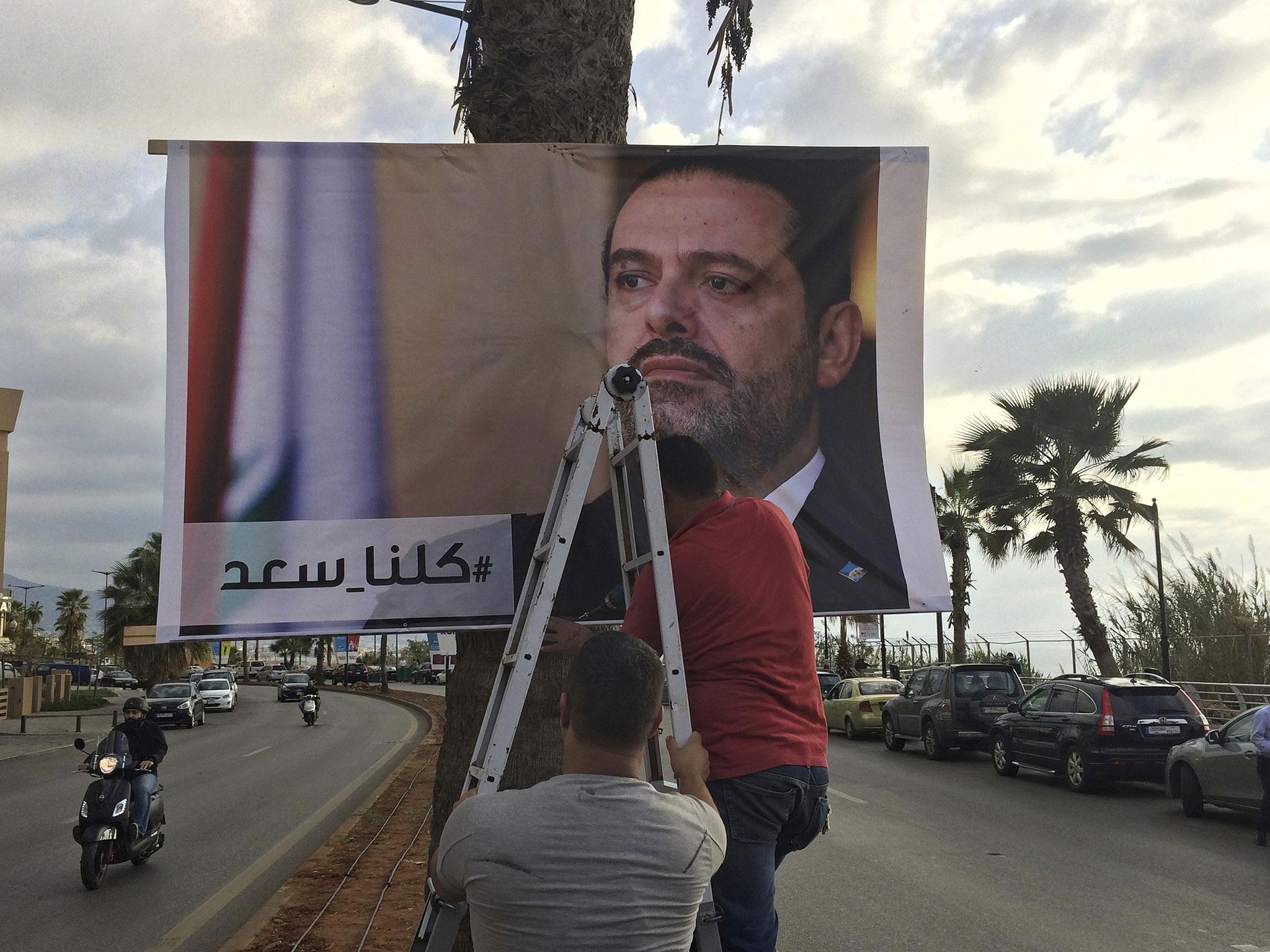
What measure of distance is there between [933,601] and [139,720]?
339 inches

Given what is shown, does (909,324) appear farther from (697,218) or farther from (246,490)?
(246,490)

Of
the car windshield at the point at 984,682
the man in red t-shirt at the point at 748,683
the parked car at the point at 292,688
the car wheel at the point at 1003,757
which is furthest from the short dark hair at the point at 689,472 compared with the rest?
the parked car at the point at 292,688

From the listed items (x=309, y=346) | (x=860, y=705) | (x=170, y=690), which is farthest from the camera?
(x=170, y=690)

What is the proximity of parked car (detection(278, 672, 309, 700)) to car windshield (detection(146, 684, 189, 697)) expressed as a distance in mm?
19269

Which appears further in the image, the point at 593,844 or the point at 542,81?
the point at 542,81

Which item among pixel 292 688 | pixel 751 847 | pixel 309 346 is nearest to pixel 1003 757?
pixel 309 346

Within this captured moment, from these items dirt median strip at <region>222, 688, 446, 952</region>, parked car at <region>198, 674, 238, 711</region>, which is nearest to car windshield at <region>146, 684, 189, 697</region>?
parked car at <region>198, 674, 238, 711</region>

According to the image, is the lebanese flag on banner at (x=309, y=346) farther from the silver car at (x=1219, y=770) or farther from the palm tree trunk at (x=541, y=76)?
the silver car at (x=1219, y=770)

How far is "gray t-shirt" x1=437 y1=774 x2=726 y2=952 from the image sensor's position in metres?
2.33

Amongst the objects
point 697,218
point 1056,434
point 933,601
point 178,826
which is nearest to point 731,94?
point 697,218

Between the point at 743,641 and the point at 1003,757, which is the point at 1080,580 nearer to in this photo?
the point at 1003,757

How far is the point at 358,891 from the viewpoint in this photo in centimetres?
856

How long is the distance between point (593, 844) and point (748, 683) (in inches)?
36.7

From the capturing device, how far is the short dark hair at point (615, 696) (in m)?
2.46
